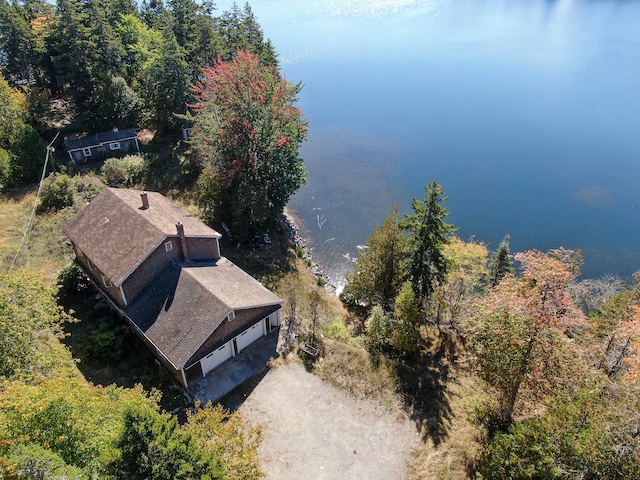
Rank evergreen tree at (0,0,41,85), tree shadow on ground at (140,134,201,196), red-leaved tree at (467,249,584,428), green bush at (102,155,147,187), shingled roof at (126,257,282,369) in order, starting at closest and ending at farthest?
1. red-leaved tree at (467,249,584,428)
2. shingled roof at (126,257,282,369)
3. green bush at (102,155,147,187)
4. tree shadow on ground at (140,134,201,196)
5. evergreen tree at (0,0,41,85)

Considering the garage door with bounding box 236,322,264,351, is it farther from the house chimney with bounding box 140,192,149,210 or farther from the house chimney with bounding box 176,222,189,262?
the house chimney with bounding box 140,192,149,210

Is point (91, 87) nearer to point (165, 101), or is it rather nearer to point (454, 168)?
point (165, 101)

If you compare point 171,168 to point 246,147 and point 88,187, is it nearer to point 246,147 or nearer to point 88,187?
point 88,187

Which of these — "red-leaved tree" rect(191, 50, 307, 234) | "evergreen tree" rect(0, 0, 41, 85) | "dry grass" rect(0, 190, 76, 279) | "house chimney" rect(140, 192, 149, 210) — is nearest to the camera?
"house chimney" rect(140, 192, 149, 210)

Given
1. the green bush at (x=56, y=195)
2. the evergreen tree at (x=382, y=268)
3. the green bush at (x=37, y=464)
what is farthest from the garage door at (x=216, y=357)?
the green bush at (x=56, y=195)

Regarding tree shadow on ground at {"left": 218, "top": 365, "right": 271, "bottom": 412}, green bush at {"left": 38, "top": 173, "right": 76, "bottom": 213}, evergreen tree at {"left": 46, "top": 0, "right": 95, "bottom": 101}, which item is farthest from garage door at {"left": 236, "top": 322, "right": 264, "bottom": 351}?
evergreen tree at {"left": 46, "top": 0, "right": 95, "bottom": 101}

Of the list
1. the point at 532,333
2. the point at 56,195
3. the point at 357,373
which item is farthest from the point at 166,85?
the point at 532,333
